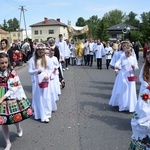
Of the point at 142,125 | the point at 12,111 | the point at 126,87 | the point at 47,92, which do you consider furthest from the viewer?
the point at 126,87

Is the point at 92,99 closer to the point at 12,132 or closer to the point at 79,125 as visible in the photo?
the point at 79,125

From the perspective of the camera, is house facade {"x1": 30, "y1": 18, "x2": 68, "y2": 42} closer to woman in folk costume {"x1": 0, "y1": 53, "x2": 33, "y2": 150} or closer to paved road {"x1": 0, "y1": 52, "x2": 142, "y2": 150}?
paved road {"x1": 0, "y1": 52, "x2": 142, "y2": 150}

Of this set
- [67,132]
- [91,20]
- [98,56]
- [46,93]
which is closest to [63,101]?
[46,93]

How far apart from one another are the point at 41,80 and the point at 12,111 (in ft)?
6.02

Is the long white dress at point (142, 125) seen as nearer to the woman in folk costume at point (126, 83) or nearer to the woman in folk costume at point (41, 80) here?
the woman in folk costume at point (41, 80)

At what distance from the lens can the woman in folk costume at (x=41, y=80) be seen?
612 centimetres

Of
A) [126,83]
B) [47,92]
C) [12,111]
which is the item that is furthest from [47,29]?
[12,111]

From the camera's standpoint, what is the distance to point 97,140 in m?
4.98

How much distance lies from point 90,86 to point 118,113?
397 cm

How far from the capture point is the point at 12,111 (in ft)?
14.4

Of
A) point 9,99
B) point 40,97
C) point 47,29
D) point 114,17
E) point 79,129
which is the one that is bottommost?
point 79,129

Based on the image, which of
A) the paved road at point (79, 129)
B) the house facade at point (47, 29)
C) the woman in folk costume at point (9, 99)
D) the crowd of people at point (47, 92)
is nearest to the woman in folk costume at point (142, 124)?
the crowd of people at point (47, 92)

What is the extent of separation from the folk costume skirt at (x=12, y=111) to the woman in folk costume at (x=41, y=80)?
163 cm

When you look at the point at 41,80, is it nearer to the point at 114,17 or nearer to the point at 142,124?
the point at 142,124
